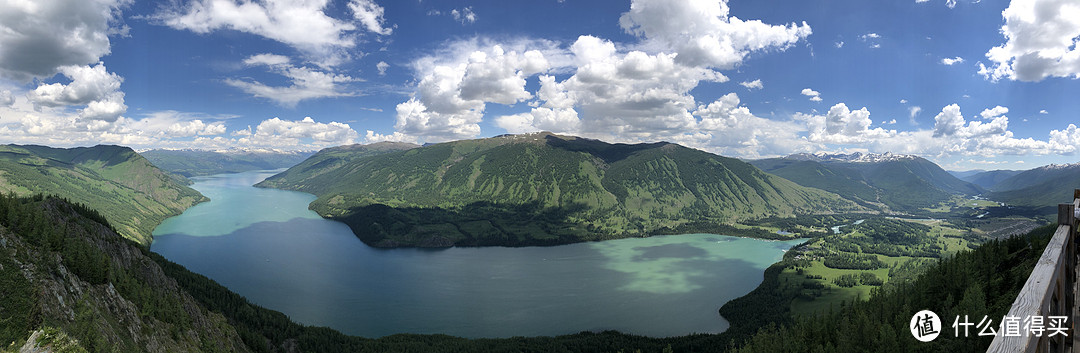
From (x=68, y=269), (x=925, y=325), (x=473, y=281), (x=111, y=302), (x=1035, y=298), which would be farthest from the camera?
(x=473, y=281)

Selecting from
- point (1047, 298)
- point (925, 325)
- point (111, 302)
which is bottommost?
point (111, 302)

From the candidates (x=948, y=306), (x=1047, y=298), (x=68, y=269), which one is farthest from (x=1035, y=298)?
(x=68, y=269)

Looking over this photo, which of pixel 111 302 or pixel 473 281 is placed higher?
pixel 111 302

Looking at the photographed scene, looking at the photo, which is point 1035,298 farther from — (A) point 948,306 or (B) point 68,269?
(B) point 68,269

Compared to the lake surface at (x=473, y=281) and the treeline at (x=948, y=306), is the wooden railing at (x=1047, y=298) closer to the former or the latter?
the treeline at (x=948, y=306)

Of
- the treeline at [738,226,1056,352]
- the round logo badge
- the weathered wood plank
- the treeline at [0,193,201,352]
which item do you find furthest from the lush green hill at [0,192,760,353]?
the round logo badge

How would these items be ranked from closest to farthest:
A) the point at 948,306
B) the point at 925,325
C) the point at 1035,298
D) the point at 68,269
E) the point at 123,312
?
the point at 1035,298, the point at 925,325, the point at 948,306, the point at 68,269, the point at 123,312

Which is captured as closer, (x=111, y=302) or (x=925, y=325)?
(x=925, y=325)
